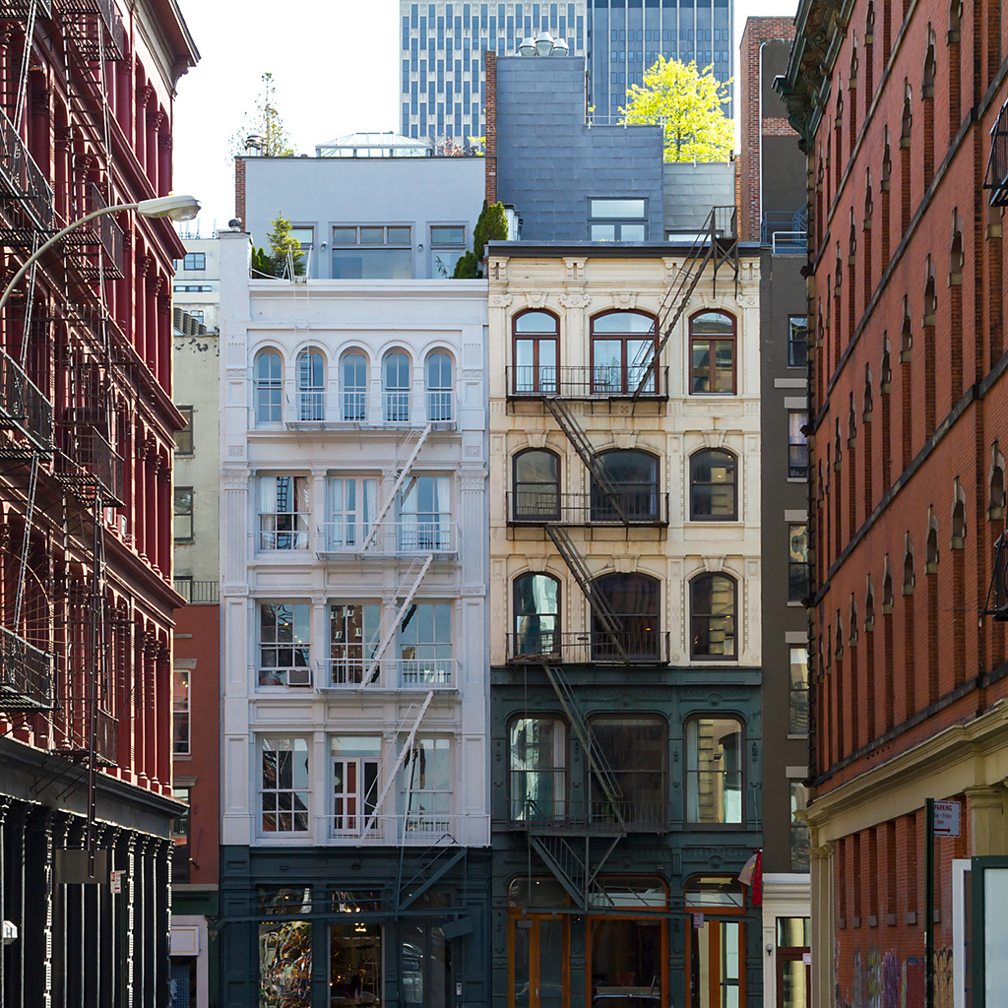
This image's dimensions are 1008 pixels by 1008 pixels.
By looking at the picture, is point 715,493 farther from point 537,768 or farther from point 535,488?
point 537,768

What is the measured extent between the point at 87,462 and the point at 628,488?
2697 centimetres

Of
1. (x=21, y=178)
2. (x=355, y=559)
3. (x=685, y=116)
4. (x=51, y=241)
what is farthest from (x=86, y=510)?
(x=685, y=116)

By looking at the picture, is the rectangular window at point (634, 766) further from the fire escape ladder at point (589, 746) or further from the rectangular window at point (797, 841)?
the rectangular window at point (797, 841)

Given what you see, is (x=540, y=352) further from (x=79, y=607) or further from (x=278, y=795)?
(x=79, y=607)

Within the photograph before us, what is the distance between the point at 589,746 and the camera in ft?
210

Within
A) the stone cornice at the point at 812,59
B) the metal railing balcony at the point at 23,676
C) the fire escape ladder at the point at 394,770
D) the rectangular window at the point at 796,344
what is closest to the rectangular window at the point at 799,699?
the rectangular window at the point at 796,344

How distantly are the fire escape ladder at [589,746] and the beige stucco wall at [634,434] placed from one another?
160cm

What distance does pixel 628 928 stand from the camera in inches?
2511

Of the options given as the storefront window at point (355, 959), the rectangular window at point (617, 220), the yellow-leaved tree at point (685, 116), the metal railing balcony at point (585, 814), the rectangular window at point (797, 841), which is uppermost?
the yellow-leaved tree at point (685, 116)

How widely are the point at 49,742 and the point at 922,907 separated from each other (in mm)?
14289

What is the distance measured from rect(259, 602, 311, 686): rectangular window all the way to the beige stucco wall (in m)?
5.31

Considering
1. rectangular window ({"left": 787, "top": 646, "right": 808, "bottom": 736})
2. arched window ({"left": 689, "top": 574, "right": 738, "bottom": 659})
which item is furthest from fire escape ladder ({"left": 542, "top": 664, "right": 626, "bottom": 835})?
rectangular window ({"left": 787, "top": 646, "right": 808, "bottom": 736})

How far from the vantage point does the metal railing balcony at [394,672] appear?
213 ft

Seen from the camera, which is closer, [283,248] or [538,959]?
[538,959]
